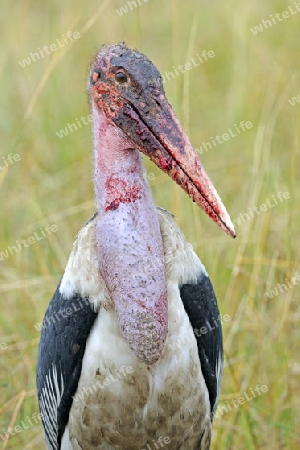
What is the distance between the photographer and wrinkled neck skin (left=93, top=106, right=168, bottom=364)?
3.92 metres

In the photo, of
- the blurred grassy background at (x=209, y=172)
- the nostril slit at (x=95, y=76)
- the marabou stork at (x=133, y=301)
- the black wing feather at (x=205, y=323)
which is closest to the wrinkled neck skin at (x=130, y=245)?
the marabou stork at (x=133, y=301)

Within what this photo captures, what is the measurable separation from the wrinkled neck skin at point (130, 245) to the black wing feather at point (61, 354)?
216 mm

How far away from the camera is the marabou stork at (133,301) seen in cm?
387

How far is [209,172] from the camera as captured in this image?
729 cm

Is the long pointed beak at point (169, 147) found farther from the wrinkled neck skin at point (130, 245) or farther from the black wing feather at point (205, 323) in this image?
the black wing feather at point (205, 323)

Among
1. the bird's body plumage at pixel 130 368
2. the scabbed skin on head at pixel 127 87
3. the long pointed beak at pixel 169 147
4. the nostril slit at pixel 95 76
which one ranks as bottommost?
the bird's body plumage at pixel 130 368

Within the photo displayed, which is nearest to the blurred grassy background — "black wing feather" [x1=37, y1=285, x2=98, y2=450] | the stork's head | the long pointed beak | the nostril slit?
"black wing feather" [x1=37, y1=285, x2=98, y2=450]

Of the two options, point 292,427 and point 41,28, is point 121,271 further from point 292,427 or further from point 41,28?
point 41,28

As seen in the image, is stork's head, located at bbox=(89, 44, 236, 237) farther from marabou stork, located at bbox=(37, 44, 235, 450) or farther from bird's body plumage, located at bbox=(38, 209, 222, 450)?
bird's body plumage, located at bbox=(38, 209, 222, 450)

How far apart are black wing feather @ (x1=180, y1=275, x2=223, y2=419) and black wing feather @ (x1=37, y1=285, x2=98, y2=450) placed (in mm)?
396

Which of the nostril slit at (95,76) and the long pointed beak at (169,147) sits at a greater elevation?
the nostril slit at (95,76)

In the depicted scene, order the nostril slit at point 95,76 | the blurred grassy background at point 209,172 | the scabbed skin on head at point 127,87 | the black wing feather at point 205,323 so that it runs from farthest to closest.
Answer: the blurred grassy background at point 209,172 < the black wing feather at point 205,323 < the nostril slit at point 95,76 < the scabbed skin on head at point 127,87

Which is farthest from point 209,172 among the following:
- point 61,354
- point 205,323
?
point 61,354

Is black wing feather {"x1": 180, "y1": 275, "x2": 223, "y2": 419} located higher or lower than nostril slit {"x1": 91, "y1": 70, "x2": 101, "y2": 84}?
lower
